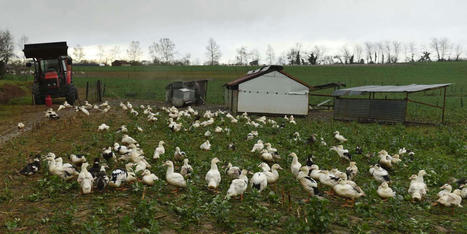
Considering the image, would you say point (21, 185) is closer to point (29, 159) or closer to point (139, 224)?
point (29, 159)

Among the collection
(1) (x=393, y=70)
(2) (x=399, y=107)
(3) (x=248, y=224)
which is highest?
(1) (x=393, y=70)

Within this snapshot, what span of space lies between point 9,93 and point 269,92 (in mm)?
21874

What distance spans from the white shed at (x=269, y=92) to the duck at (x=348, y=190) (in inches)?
709

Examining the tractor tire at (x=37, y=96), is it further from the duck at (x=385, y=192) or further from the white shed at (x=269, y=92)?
the duck at (x=385, y=192)

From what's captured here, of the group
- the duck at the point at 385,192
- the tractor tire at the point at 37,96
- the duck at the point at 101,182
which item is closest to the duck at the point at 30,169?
the duck at the point at 101,182

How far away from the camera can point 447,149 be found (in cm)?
1370

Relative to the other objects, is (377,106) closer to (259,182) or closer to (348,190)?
(348,190)

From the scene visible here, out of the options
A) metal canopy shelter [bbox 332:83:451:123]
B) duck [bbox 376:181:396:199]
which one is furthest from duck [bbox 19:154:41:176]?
metal canopy shelter [bbox 332:83:451:123]

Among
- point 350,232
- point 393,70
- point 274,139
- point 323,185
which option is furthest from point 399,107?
point 393,70

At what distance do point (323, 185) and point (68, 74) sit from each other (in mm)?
22200

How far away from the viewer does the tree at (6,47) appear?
224 feet

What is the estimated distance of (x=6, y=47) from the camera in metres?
72.1

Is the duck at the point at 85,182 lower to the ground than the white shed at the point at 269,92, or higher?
lower

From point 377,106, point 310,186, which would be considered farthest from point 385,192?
point 377,106
